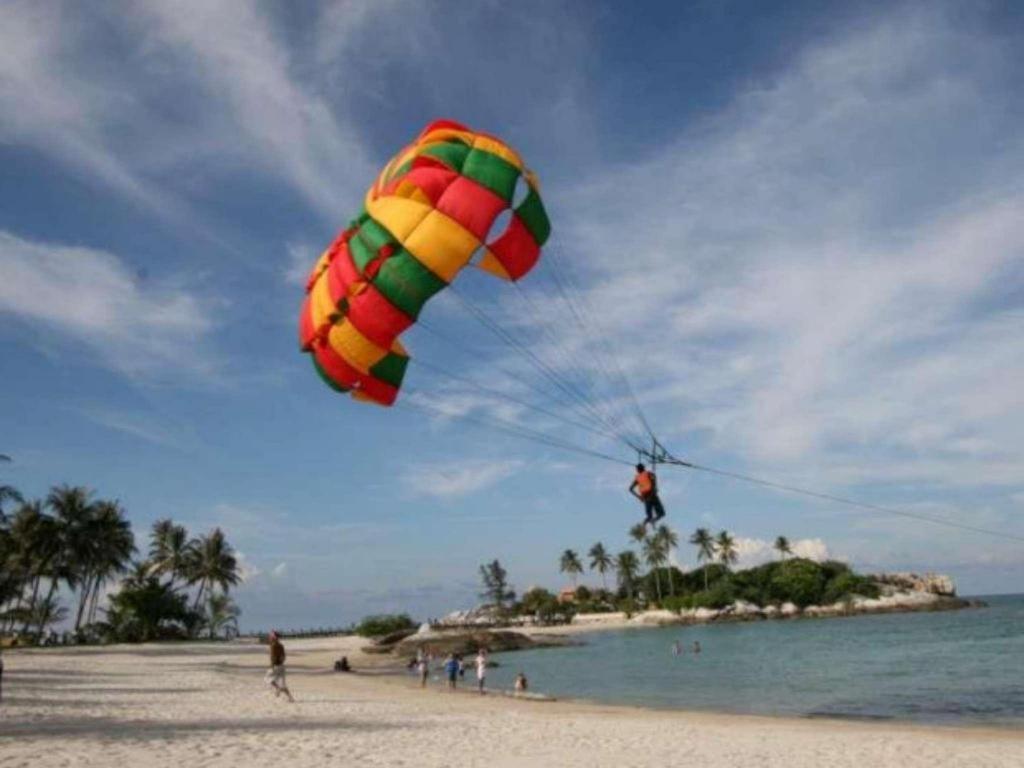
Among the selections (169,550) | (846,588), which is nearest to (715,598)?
(846,588)

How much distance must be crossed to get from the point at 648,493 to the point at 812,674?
22.4 metres

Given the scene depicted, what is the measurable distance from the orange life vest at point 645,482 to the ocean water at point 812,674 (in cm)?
1090

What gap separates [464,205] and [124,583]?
194 feet

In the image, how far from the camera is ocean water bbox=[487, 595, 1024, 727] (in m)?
23.5

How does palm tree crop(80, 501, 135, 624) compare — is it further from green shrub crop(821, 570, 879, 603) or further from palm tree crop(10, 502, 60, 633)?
green shrub crop(821, 570, 879, 603)

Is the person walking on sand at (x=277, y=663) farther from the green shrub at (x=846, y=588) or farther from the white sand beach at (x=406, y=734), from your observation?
the green shrub at (x=846, y=588)

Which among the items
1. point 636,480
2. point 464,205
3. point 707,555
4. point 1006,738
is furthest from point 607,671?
point 707,555

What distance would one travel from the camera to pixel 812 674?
32.9 metres

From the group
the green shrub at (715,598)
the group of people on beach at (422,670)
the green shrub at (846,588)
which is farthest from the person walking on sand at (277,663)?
the green shrub at (846,588)

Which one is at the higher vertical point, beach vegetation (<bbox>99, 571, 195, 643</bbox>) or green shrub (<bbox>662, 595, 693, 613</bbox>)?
green shrub (<bbox>662, 595, 693, 613</bbox>)

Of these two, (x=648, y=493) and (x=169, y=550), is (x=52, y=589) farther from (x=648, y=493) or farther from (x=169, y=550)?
(x=648, y=493)

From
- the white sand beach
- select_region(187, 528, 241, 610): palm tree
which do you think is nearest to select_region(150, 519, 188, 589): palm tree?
select_region(187, 528, 241, 610): palm tree

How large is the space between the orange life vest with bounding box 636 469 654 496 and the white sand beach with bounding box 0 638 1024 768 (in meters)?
4.28

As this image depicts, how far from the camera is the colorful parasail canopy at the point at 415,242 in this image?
47.0 ft
